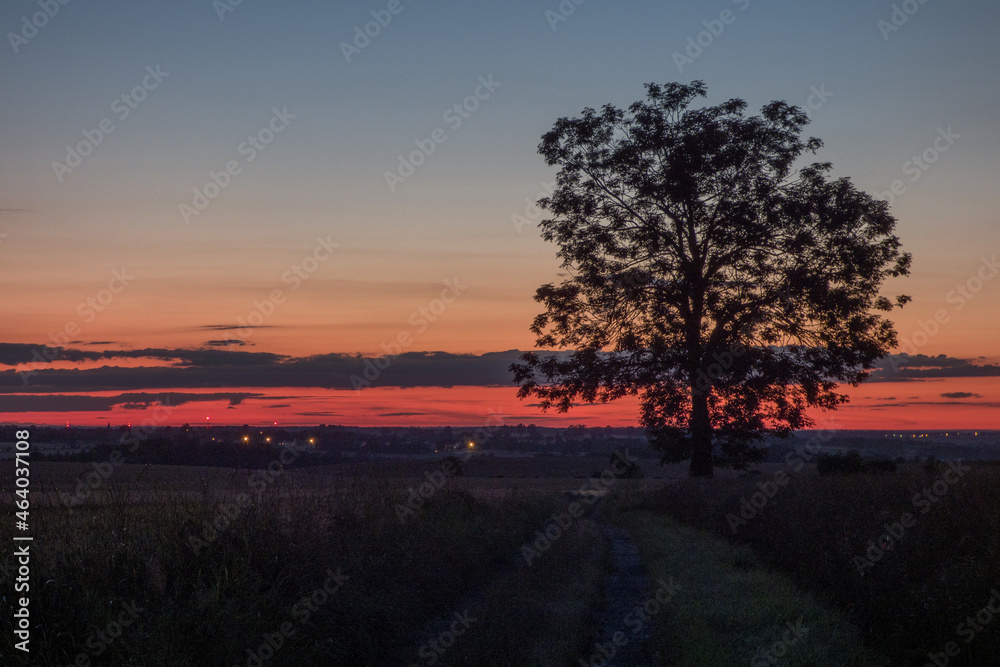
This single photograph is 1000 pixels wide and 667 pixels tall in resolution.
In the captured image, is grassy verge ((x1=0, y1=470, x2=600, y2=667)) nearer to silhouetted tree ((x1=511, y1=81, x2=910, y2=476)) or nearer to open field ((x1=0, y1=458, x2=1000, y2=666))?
open field ((x1=0, y1=458, x2=1000, y2=666))

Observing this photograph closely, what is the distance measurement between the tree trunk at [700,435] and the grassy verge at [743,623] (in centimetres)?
1281

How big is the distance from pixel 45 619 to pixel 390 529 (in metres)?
5.69

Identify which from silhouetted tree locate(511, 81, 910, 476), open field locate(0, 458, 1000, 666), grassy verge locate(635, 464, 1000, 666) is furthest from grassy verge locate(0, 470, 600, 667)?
silhouetted tree locate(511, 81, 910, 476)

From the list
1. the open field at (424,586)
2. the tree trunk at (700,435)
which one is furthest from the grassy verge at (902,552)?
the tree trunk at (700,435)

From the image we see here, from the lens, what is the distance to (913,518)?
402 inches

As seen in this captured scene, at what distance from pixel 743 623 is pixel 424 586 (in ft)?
14.2

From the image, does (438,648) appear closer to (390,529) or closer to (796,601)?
(390,529)

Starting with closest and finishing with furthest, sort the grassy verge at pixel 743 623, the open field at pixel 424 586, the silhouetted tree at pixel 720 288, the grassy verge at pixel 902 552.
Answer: the open field at pixel 424 586 → the grassy verge at pixel 902 552 → the grassy verge at pixel 743 623 → the silhouetted tree at pixel 720 288

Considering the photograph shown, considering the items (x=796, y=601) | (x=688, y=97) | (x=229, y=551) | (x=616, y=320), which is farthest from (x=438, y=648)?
(x=688, y=97)

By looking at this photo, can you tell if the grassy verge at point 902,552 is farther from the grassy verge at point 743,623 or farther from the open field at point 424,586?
the grassy verge at point 743,623

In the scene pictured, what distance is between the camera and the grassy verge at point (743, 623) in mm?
8141

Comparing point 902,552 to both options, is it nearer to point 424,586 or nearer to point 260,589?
point 424,586

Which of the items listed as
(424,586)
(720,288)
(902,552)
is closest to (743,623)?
(902,552)

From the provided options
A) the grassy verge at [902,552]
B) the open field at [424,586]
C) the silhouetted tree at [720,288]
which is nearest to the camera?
the open field at [424,586]
